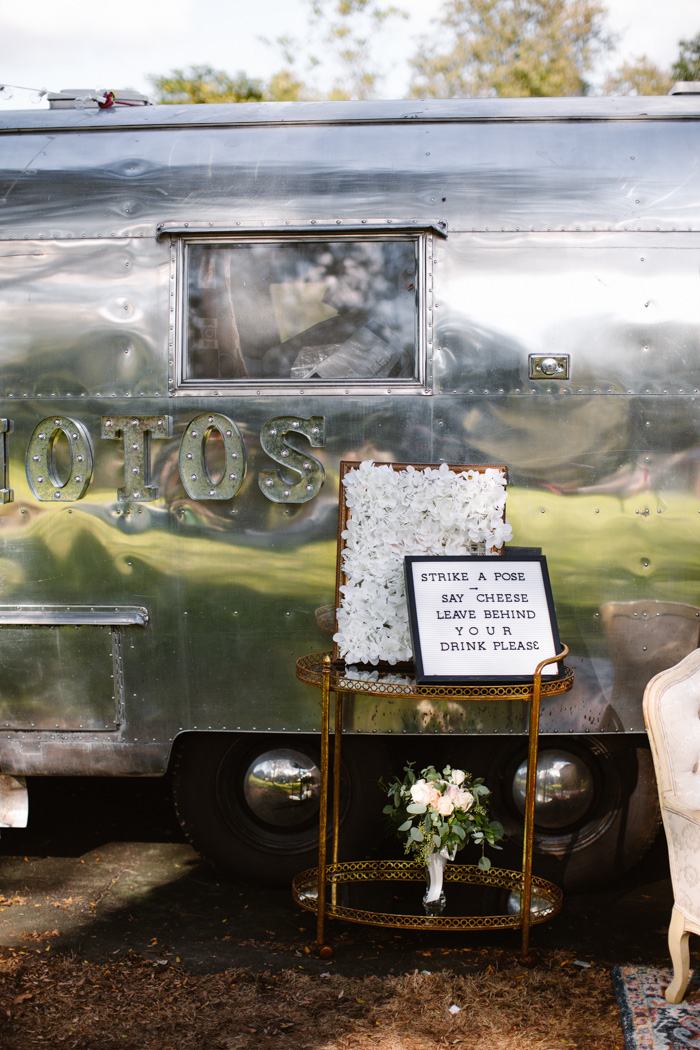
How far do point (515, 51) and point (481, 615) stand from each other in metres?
21.0

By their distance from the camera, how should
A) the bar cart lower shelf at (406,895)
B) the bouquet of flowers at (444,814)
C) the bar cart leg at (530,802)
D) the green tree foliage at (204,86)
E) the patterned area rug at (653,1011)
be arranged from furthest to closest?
1. the green tree foliage at (204,86)
2. the bouquet of flowers at (444,814)
3. the bar cart lower shelf at (406,895)
4. the bar cart leg at (530,802)
5. the patterned area rug at (653,1011)

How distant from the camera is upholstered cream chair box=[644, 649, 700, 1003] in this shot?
286cm

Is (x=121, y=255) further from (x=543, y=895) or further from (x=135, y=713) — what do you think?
(x=543, y=895)

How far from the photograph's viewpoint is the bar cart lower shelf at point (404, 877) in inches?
122

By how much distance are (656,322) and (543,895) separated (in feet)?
7.64

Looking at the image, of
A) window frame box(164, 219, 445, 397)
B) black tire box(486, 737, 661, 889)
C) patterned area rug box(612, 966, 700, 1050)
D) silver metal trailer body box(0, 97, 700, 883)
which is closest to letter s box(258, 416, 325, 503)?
silver metal trailer body box(0, 97, 700, 883)

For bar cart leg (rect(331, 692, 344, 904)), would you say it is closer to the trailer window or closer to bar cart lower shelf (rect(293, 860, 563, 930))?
bar cart lower shelf (rect(293, 860, 563, 930))

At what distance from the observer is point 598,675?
3.45 m

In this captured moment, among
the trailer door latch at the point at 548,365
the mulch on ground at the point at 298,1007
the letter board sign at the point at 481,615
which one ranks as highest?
the trailer door latch at the point at 548,365

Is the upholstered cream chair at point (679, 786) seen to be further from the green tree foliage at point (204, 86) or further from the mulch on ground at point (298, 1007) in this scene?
the green tree foliage at point (204, 86)

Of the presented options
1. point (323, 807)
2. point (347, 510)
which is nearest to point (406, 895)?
point (323, 807)

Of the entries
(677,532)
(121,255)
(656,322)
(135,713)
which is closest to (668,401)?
(656,322)

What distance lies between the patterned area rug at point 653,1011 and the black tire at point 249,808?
46.0 inches

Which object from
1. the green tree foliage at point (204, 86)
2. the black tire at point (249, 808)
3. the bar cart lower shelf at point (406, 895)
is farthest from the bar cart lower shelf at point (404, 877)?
the green tree foliage at point (204, 86)
